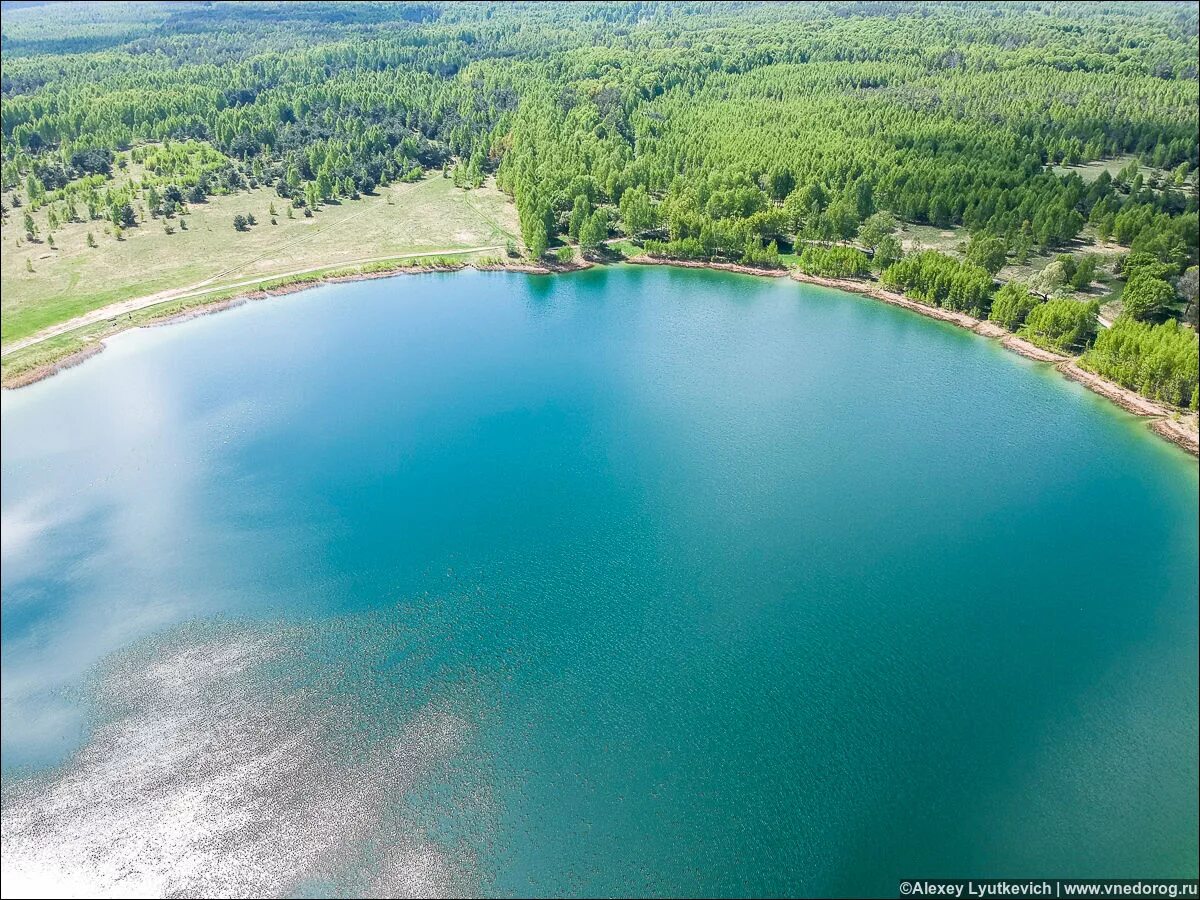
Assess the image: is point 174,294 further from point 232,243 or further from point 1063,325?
point 1063,325

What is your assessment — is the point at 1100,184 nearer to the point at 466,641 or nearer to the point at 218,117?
the point at 466,641

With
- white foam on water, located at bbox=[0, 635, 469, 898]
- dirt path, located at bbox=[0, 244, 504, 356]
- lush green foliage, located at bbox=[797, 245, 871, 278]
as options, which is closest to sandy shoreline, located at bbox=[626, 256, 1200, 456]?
lush green foliage, located at bbox=[797, 245, 871, 278]

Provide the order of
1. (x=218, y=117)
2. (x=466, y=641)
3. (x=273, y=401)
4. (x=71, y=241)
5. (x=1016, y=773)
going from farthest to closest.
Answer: (x=218, y=117), (x=71, y=241), (x=273, y=401), (x=466, y=641), (x=1016, y=773)

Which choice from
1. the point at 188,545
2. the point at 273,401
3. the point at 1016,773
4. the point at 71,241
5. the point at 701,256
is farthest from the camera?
the point at 701,256

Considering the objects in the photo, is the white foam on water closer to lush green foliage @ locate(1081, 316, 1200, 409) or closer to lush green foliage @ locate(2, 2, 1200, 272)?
lush green foliage @ locate(2, 2, 1200, 272)

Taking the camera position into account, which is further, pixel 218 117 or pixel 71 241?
pixel 218 117

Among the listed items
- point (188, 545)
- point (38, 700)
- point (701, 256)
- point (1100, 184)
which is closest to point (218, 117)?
point (701, 256)

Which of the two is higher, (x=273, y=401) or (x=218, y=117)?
(x=218, y=117)

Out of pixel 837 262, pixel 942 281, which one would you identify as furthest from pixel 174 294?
pixel 942 281
